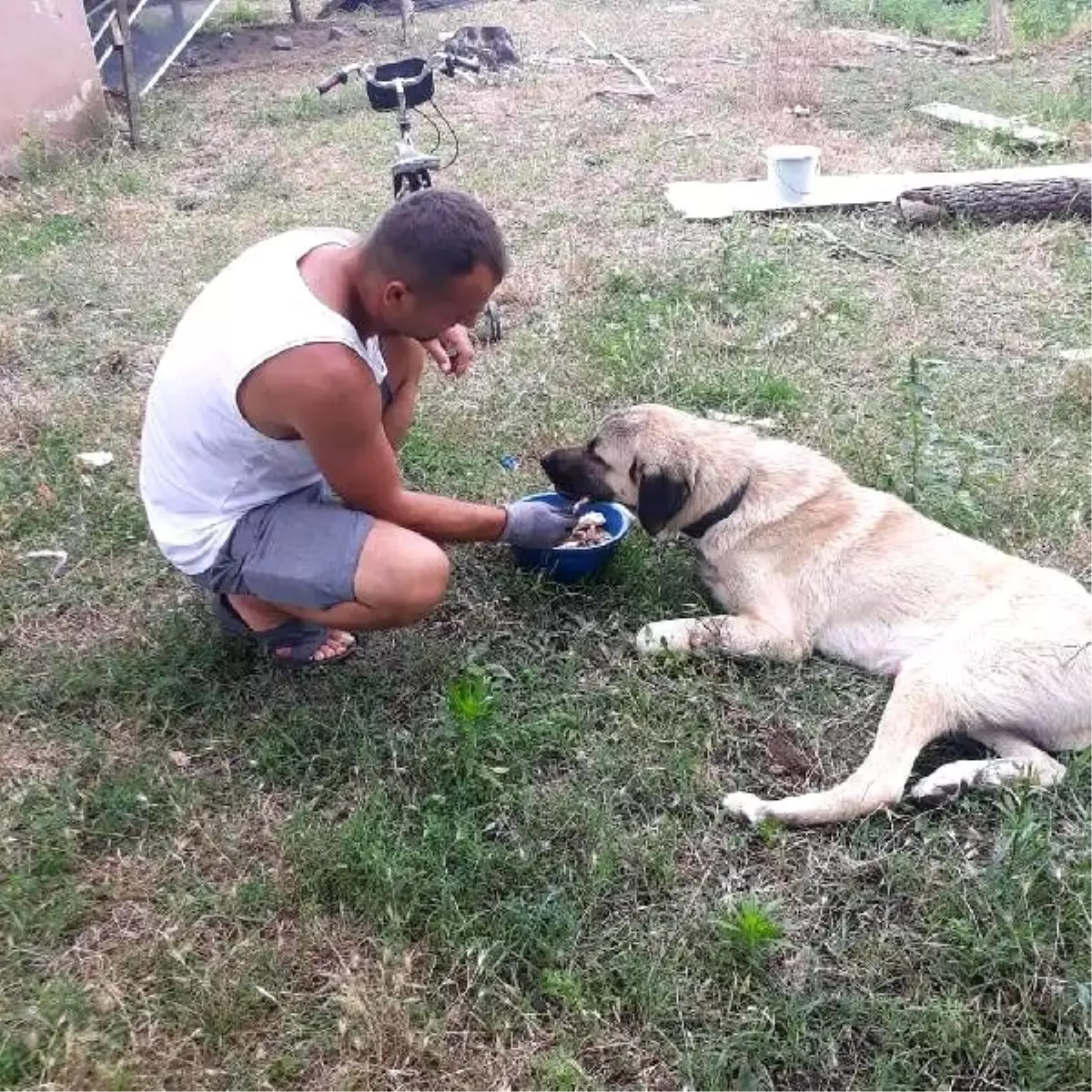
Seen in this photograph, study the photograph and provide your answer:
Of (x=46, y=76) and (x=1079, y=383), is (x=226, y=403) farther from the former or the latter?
(x=46, y=76)

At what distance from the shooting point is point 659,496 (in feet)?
11.5

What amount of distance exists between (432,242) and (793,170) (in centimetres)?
495

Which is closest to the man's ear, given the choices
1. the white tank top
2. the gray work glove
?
the white tank top

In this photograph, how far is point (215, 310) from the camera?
2.94 m

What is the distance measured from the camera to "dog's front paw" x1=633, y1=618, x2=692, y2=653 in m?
3.34

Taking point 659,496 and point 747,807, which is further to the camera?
point 659,496

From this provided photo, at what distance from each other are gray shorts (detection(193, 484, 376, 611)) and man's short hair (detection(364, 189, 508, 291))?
28.1 inches

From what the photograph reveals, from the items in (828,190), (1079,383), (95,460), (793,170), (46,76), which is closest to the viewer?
(95,460)

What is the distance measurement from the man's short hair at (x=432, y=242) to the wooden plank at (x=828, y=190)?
15.2 ft

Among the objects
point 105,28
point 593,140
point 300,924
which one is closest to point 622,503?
point 300,924

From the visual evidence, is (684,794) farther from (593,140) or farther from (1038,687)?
(593,140)

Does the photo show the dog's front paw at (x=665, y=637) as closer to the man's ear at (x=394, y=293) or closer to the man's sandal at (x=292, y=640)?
the man's sandal at (x=292, y=640)

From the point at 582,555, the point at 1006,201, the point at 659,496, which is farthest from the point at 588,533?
the point at 1006,201

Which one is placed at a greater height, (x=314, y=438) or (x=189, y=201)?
(x=314, y=438)
